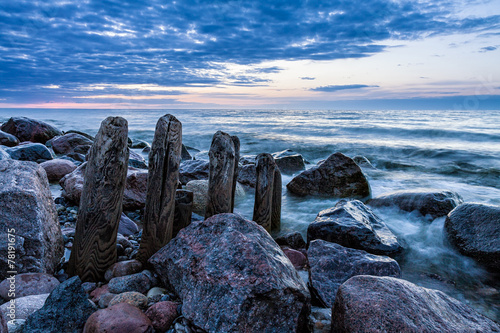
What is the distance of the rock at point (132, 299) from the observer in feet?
10.2

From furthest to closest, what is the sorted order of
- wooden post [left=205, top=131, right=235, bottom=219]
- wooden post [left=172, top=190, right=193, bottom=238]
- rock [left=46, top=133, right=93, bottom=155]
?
rock [left=46, top=133, right=93, bottom=155]
wooden post [left=205, top=131, right=235, bottom=219]
wooden post [left=172, top=190, right=193, bottom=238]

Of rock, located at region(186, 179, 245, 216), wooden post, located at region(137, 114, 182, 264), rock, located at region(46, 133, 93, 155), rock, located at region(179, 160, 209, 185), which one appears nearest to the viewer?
wooden post, located at region(137, 114, 182, 264)

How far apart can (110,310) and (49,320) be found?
1.65 ft

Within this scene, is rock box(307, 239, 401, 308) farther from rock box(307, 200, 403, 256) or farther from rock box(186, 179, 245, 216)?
rock box(186, 179, 245, 216)

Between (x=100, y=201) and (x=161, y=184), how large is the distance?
2.22ft

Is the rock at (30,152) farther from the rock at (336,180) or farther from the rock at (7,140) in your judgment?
the rock at (336,180)

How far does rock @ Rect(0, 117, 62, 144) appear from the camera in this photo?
1578cm

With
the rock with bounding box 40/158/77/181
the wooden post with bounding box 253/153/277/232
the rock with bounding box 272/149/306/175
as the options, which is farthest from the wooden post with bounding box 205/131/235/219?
the rock with bounding box 272/149/306/175

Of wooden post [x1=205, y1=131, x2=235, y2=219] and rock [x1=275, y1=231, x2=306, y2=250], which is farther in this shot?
rock [x1=275, y1=231, x2=306, y2=250]

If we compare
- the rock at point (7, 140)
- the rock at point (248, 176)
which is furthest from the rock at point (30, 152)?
the rock at point (248, 176)

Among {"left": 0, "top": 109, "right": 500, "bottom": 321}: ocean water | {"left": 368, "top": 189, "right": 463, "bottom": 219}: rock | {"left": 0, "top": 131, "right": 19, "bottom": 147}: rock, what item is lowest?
{"left": 0, "top": 109, "right": 500, "bottom": 321}: ocean water

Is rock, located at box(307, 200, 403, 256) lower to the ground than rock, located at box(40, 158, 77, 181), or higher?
lower

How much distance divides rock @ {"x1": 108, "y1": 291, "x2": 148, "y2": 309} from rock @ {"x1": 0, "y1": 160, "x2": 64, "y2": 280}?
1094mm

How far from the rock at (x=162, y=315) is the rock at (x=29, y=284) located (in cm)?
126
